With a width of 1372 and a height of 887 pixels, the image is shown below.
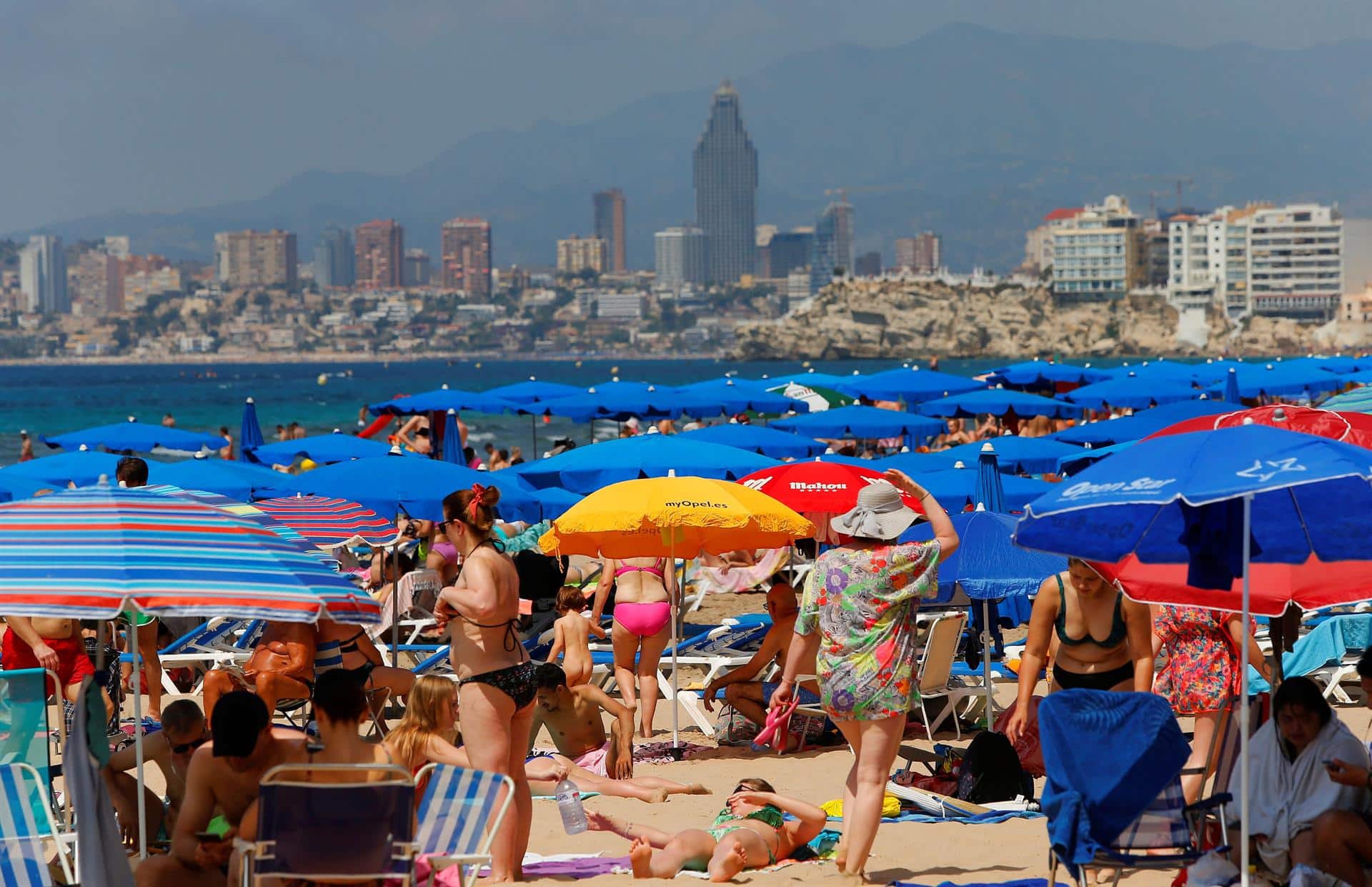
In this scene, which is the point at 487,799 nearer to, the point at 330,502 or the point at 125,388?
the point at 330,502

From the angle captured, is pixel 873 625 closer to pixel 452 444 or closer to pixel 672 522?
pixel 672 522

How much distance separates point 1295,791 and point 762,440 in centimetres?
1017

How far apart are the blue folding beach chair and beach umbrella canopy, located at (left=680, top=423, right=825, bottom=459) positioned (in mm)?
9408

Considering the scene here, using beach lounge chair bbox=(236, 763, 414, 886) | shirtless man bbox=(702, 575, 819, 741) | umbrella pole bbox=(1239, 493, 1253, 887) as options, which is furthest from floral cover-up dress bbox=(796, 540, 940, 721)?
shirtless man bbox=(702, 575, 819, 741)

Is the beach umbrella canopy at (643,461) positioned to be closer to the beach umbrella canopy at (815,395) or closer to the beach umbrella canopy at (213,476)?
the beach umbrella canopy at (213,476)

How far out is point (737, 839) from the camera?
17.4 ft

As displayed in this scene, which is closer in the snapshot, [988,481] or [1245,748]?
[1245,748]

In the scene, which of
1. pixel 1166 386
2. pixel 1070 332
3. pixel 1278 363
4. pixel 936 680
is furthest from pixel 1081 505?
pixel 1070 332

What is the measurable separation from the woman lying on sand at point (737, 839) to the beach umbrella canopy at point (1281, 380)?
16391 millimetres

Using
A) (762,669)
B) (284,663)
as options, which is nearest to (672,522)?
(762,669)

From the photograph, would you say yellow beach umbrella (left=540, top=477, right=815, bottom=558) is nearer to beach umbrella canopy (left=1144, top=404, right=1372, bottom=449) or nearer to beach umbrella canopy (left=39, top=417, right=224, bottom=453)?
beach umbrella canopy (left=1144, top=404, right=1372, bottom=449)

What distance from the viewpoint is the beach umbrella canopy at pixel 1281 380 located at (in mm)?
21859

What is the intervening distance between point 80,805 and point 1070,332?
169 metres

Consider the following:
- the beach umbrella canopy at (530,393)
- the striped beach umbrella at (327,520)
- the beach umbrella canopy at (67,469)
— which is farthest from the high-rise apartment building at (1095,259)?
→ the striped beach umbrella at (327,520)
